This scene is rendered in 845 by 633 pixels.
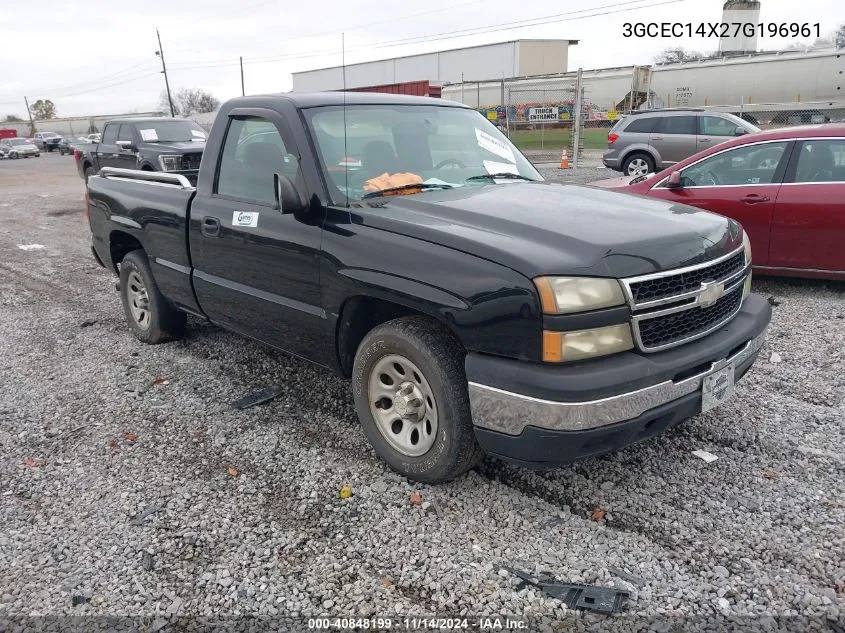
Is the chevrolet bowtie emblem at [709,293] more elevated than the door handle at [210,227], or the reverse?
the door handle at [210,227]

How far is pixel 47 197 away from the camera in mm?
17781

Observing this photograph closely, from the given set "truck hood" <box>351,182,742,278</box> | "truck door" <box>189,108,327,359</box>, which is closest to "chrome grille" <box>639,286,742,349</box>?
"truck hood" <box>351,182,742,278</box>

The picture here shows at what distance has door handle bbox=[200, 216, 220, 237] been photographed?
4219 mm

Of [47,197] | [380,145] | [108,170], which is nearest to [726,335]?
[380,145]

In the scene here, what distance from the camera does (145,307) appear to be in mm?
5539

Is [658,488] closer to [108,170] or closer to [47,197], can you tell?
[108,170]

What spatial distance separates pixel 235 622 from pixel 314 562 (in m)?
0.41

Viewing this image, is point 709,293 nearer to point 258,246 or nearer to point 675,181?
point 258,246

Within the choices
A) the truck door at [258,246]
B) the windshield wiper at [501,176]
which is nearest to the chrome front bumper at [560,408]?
the truck door at [258,246]

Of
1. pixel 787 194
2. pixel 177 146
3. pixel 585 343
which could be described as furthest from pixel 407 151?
pixel 177 146

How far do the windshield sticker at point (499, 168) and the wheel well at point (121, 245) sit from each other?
2.96 meters

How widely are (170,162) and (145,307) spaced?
860 cm

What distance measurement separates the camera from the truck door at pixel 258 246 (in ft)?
12.0

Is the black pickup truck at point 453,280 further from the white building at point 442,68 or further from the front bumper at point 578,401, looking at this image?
the white building at point 442,68
